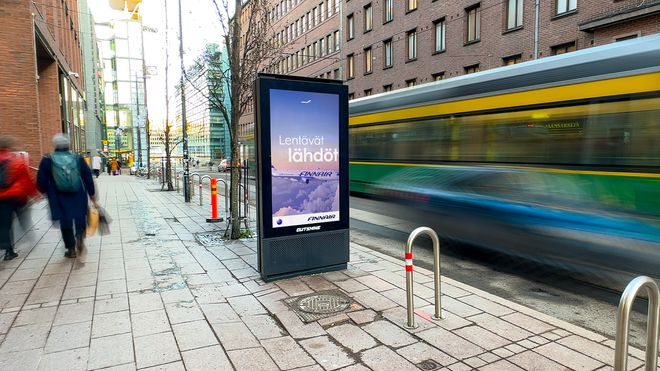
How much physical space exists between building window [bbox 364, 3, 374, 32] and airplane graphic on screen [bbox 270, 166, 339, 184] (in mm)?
32094

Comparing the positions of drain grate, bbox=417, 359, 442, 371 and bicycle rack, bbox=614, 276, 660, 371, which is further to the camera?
drain grate, bbox=417, 359, 442, 371

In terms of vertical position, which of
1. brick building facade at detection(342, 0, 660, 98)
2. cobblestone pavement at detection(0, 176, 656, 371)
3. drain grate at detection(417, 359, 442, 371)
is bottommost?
drain grate at detection(417, 359, 442, 371)

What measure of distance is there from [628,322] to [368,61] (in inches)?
1382

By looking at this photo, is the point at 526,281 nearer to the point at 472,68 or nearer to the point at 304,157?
the point at 304,157

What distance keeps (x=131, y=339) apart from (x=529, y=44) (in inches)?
896

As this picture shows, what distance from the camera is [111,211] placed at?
12.4 metres

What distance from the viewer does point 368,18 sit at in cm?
3572

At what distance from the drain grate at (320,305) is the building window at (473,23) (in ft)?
76.2

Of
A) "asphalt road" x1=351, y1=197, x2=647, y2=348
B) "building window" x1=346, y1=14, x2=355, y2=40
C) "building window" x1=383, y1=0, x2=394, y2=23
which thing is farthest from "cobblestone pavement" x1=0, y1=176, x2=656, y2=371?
"building window" x1=346, y1=14, x2=355, y2=40

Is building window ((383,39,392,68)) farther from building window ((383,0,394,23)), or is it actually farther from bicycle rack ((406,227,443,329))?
bicycle rack ((406,227,443,329))

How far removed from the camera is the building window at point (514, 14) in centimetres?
2202

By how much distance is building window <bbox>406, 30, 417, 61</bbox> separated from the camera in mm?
29531

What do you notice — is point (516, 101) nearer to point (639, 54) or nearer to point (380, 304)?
point (639, 54)

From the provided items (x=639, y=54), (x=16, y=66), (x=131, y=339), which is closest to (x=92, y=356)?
(x=131, y=339)
